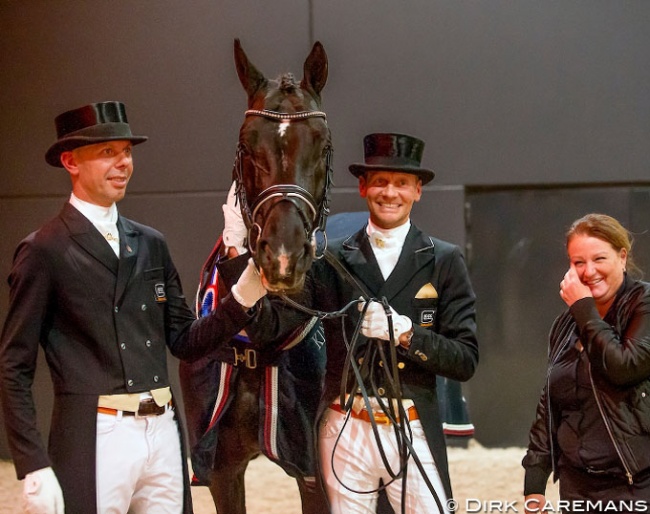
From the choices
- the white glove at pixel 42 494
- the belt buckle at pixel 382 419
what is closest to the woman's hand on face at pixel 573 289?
the belt buckle at pixel 382 419

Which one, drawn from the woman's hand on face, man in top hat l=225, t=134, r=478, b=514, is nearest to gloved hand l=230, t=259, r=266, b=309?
man in top hat l=225, t=134, r=478, b=514

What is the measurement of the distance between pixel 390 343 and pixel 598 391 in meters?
0.56

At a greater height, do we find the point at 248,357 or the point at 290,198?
the point at 290,198

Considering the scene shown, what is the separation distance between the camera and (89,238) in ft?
5.73

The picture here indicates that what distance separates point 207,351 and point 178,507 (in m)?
0.39

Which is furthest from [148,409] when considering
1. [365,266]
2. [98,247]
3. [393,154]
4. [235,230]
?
[393,154]

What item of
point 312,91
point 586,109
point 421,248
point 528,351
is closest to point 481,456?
point 528,351

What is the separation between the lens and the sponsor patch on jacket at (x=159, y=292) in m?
1.85

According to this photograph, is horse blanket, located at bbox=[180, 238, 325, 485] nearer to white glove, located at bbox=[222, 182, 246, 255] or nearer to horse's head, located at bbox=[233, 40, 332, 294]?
white glove, located at bbox=[222, 182, 246, 255]

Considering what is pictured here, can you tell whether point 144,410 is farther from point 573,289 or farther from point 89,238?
point 573,289

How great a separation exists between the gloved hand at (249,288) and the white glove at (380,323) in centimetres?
26

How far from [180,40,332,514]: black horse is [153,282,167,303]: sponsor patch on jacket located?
159 mm

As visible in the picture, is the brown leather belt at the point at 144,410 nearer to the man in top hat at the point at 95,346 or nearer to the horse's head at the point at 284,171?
the man in top hat at the point at 95,346

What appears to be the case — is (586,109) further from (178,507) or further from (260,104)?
(178,507)
